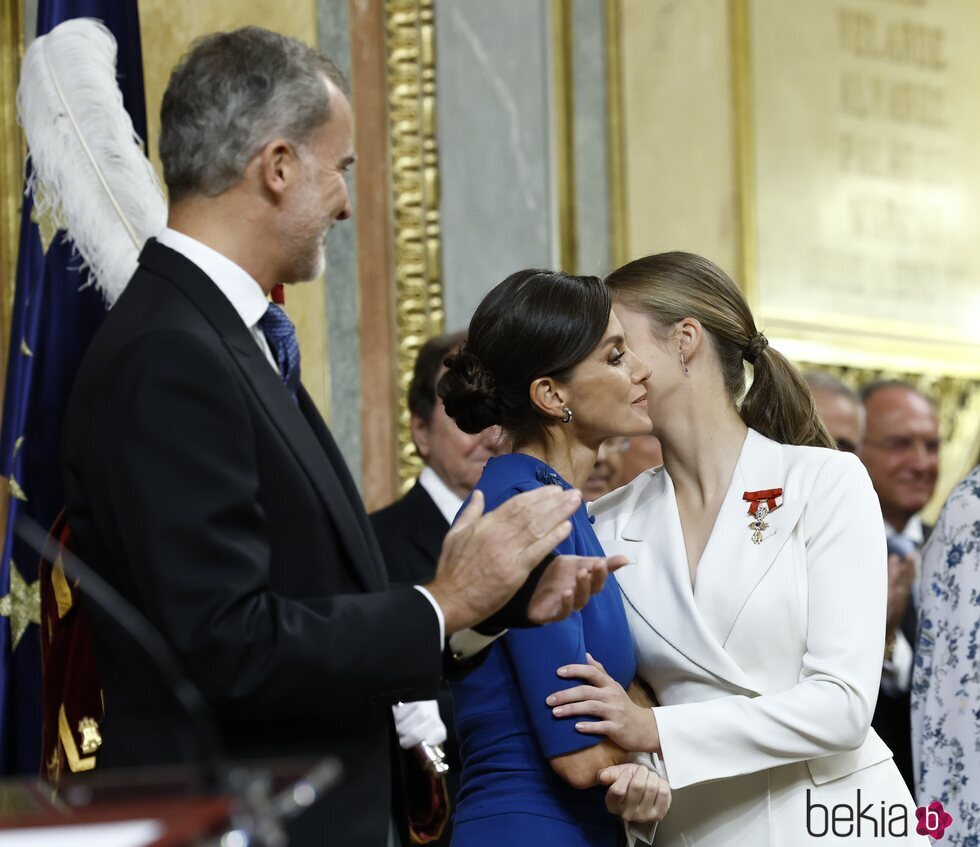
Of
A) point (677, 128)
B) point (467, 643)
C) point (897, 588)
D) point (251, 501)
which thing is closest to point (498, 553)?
point (251, 501)

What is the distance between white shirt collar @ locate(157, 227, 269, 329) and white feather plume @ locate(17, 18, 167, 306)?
109cm

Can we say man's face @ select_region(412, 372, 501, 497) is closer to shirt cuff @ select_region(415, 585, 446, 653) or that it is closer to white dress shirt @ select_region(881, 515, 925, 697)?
white dress shirt @ select_region(881, 515, 925, 697)

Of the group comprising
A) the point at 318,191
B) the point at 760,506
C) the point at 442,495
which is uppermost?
the point at 318,191

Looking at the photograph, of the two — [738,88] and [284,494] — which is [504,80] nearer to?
[738,88]

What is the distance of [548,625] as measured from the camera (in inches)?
104

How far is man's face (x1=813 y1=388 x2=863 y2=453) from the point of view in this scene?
5.38 meters

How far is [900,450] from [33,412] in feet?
11.5

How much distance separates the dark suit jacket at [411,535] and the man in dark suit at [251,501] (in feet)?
5.56

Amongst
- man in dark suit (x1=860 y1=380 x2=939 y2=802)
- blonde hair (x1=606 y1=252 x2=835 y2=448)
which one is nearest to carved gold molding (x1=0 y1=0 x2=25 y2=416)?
blonde hair (x1=606 y1=252 x2=835 y2=448)

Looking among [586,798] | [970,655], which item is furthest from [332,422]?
[586,798]

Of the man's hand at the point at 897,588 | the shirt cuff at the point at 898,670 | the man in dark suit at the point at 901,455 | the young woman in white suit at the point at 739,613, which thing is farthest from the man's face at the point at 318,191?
the man in dark suit at the point at 901,455

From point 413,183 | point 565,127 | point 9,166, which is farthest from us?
point 565,127

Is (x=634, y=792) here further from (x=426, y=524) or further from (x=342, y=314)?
(x=342, y=314)
